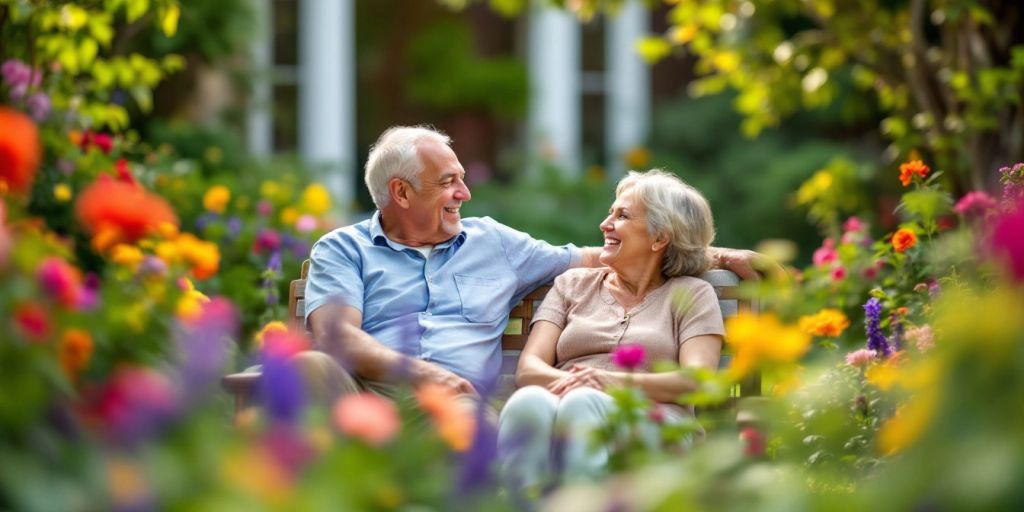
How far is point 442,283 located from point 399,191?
30 centimetres

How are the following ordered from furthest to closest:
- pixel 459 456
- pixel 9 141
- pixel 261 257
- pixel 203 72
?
1. pixel 203 72
2. pixel 261 257
3. pixel 459 456
4. pixel 9 141

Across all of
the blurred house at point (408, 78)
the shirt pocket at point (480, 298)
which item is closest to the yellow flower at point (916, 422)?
the shirt pocket at point (480, 298)

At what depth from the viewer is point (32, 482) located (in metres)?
1.36

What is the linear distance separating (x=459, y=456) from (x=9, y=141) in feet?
2.38

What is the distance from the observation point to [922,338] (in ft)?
9.55

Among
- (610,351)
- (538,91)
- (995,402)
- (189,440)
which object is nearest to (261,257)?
(610,351)

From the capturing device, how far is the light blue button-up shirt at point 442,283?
11.7ft

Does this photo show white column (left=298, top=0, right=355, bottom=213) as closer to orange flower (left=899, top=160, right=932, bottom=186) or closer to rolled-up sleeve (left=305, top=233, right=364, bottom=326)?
rolled-up sleeve (left=305, top=233, right=364, bottom=326)

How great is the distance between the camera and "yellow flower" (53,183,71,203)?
4.67 m

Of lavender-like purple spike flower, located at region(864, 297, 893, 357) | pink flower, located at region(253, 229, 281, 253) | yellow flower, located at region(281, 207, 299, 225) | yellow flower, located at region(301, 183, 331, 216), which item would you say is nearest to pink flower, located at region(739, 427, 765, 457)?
lavender-like purple spike flower, located at region(864, 297, 893, 357)

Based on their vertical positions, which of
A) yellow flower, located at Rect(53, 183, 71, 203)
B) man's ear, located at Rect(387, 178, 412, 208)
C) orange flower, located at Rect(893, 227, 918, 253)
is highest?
yellow flower, located at Rect(53, 183, 71, 203)

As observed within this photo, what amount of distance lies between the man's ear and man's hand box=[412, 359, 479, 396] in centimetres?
56

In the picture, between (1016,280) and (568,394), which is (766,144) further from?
(1016,280)

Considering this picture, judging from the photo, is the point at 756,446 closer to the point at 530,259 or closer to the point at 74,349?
the point at 74,349
